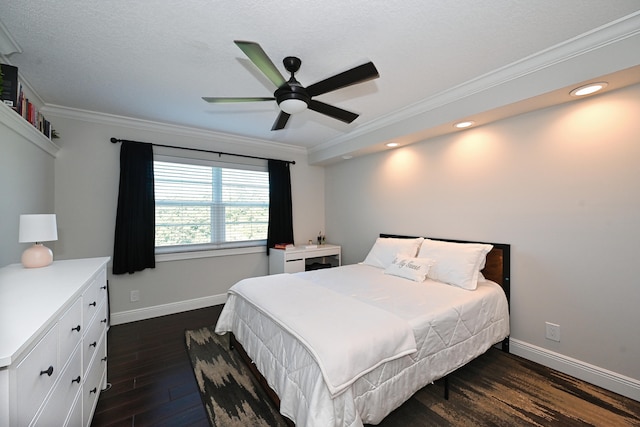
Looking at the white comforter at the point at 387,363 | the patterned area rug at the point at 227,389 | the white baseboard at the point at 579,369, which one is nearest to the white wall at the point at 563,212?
the white baseboard at the point at 579,369

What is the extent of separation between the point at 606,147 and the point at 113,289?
16.4ft

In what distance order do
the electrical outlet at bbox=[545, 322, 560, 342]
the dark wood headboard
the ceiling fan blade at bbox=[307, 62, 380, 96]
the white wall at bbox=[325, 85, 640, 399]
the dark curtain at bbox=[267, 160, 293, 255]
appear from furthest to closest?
the dark curtain at bbox=[267, 160, 293, 255], the dark wood headboard, the electrical outlet at bbox=[545, 322, 560, 342], the white wall at bbox=[325, 85, 640, 399], the ceiling fan blade at bbox=[307, 62, 380, 96]

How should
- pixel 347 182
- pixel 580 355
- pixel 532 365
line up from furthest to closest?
pixel 347 182 < pixel 532 365 < pixel 580 355

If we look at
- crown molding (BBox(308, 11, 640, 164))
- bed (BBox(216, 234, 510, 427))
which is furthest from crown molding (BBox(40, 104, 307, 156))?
bed (BBox(216, 234, 510, 427))

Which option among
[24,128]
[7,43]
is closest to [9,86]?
[7,43]

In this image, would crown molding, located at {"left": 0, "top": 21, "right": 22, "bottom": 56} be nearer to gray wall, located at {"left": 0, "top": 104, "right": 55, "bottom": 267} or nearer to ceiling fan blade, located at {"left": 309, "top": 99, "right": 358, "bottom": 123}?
gray wall, located at {"left": 0, "top": 104, "right": 55, "bottom": 267}

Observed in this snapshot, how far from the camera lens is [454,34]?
1727 millimetres

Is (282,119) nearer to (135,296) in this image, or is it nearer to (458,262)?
(458,262)

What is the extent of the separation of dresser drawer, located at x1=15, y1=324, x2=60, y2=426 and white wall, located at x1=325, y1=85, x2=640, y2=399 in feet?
10.5

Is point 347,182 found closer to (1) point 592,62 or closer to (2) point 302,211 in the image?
(2) point 302,211

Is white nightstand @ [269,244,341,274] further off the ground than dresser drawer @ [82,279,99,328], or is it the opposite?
dresser drawer @ [82,279,99,328]

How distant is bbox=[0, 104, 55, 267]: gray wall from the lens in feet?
5.93

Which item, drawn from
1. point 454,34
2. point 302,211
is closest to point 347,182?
point 302,211

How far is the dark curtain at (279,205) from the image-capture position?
425 centimetres
